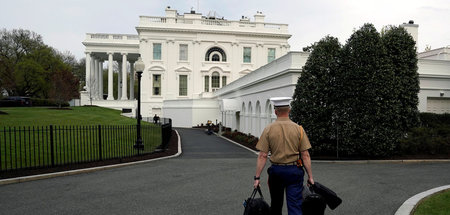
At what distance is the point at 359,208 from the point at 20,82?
176ft

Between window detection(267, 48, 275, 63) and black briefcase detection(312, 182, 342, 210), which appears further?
window detection(267, 48, 275, 63)

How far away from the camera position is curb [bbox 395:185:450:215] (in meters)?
6.06

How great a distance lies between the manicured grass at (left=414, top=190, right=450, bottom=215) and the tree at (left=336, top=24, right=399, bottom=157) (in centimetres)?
608

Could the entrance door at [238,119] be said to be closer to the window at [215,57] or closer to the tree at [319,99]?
the tree at [319,99]

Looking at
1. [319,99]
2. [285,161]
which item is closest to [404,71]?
[319,99]

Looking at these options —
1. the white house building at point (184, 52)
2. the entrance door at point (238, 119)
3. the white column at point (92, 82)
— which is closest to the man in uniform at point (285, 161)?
the entrance door at point (238, 119)

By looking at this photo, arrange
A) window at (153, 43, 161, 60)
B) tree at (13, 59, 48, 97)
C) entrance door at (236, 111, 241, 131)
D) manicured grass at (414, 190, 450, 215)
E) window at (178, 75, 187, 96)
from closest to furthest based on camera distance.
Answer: manicured grass at (414, 190, 450, 215) < entrance door at (236, 111, 241, 131) < tree at (13, 59, 48, 97) < window at (153, 43, 161, 60) < window at (178, 75, 187, 96)

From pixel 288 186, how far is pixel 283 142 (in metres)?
0.60

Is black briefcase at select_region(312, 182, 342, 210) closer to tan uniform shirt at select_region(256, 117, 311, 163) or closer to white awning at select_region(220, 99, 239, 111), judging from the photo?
tan uniform shirt at select_region(256, 117, 311, 163)

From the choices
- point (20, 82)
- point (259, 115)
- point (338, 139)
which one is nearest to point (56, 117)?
point (259, 115)

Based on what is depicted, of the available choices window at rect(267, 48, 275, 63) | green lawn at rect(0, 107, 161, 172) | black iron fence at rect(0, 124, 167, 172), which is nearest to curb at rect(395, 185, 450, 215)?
black iron fence at rect(0, 124, 167, 172)

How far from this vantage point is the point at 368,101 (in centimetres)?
1324

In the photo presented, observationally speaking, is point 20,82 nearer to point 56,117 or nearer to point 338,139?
point 56,117

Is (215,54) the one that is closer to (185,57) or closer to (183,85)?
(185,57)
